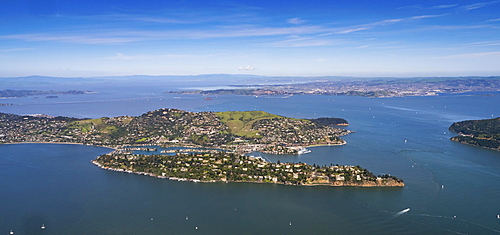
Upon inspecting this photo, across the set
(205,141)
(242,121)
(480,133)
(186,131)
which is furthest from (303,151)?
(480,133)

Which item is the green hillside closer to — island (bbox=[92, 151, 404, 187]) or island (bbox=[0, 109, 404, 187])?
island (bbox=[0, 109, 404, 187])

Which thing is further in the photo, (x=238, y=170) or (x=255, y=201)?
(x=238, y=170)

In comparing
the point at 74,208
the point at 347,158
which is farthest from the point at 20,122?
the point at 347,158

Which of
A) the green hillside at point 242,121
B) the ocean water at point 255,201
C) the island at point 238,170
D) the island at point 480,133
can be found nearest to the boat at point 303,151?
the ocean water at point 255,201

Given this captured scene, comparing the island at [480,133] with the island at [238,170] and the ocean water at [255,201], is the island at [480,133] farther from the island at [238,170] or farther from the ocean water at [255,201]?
the island at [238,170]

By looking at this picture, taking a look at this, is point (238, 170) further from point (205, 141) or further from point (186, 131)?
point (186, 131)
